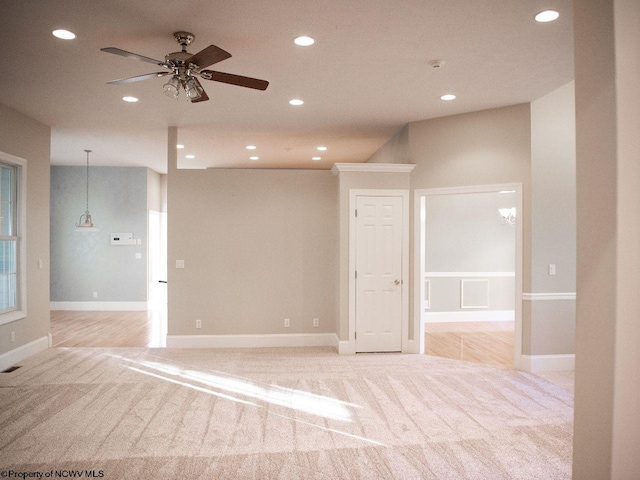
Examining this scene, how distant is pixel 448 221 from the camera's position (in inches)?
311

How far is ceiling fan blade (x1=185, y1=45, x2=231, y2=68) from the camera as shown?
2.71m

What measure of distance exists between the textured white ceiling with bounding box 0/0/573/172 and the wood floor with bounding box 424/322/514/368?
3029 millimetres

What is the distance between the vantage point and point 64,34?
3158mm

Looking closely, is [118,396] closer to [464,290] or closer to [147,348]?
[147,348]

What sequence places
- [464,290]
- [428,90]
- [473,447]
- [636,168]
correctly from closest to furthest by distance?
[636,168] < [473,447] < [428,90] < [464,290]

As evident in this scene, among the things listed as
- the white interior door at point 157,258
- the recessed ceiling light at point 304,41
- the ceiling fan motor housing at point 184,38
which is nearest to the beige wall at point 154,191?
the white interior door at point 157,258

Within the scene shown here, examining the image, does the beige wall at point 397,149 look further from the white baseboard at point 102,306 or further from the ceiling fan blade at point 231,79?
the white baseboard at point 102,306

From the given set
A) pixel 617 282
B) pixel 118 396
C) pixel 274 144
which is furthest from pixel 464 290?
pixel 617 282

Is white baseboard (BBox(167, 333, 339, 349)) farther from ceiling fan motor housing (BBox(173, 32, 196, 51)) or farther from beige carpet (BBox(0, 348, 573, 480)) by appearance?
ceiling fan motor housing (BBox(173, 32, 196, 51))

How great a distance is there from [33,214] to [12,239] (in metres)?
0.49

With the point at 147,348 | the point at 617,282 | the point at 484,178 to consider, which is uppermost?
the point at 484,178

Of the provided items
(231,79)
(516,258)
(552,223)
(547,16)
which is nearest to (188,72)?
(231,79)

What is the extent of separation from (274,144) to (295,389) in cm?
419

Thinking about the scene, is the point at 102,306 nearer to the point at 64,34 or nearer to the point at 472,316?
the point at 64,34
